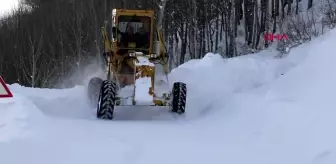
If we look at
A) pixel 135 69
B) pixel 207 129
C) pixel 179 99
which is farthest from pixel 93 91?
pixel 207 129

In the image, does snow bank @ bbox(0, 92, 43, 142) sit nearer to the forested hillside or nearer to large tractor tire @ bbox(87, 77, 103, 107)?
large tractor tire @ bbox(87, 77, 103, 107)

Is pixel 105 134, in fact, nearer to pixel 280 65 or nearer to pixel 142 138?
pixel 142 138

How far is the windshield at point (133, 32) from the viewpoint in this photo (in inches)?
520

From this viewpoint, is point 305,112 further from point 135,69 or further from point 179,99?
point 135,69

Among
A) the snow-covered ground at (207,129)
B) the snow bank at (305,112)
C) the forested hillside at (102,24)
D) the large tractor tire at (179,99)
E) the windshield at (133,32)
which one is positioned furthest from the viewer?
the forested hillside at (102,24)

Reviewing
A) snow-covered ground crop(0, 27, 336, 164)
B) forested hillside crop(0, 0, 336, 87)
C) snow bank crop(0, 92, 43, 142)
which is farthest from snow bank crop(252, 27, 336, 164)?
forested hillside crop(0, 0, 336, 87)

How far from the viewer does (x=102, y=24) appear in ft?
132

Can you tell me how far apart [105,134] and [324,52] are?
16.3 feet

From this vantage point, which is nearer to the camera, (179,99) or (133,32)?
(179,99)

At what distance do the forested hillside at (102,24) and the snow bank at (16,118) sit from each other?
24733 millimetres

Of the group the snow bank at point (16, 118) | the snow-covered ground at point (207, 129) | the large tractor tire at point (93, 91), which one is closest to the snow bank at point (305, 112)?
the snow-covered ground at point (207, 129)

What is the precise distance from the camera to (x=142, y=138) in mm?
8109

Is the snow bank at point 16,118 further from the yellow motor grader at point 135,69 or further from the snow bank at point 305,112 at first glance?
the snow bank at point 305,112

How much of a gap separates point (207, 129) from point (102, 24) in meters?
31.8
